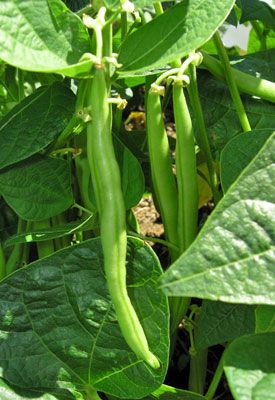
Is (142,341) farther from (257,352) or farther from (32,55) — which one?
(32,55)

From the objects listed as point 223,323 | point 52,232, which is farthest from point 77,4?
point 223,323

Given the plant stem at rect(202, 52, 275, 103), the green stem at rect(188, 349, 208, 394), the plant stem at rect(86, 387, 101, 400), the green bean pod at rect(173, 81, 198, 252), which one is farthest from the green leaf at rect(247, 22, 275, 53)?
the plant stem at rect(86, 387, 101, 400)

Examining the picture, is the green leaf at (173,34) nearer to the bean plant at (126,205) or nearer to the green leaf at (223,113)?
the bean plant at (126,205)

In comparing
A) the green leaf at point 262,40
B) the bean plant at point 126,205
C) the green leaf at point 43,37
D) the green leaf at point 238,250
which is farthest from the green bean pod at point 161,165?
the green leaf at point 262,40

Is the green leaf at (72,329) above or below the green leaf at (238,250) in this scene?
below

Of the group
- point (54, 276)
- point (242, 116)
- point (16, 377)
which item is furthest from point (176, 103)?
point (16, 377)

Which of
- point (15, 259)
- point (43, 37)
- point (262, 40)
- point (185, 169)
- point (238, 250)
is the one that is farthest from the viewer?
point (262, 40)

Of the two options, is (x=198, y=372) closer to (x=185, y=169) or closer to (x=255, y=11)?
(x=185, y=169)
